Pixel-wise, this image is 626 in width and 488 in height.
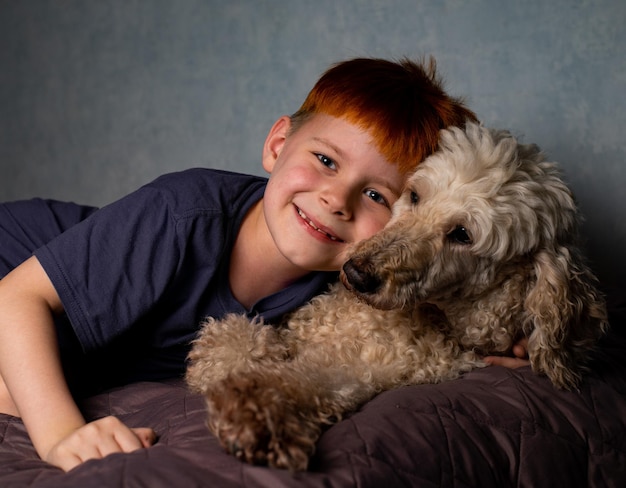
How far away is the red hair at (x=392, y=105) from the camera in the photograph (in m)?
1.91

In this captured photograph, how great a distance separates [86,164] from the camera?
4012 mm

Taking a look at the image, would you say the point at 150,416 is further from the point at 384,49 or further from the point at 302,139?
the point at 384,49

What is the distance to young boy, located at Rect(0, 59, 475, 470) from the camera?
5.85 feet

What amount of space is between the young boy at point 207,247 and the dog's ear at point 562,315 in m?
0.43

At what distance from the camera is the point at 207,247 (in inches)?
77.4

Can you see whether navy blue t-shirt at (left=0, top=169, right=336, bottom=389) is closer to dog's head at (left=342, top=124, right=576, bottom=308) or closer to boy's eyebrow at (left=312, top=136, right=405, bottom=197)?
boy's eyebrow at (left=312, top=136, right=405, bottom=197)

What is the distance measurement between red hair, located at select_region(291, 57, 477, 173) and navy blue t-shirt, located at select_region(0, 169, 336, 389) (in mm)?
366

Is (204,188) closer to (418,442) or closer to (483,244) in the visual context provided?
(483,244)

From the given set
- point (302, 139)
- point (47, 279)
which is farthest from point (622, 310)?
point (47, 279)

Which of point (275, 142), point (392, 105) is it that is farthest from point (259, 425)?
point (275, 142)

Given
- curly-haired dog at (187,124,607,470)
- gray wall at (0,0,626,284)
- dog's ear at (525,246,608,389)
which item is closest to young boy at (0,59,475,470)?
curly-haired dog at (187,124,607,470)

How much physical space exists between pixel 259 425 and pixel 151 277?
753mm

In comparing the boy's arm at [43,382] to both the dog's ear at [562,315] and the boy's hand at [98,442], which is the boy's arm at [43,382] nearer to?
the boy's hand at [98,442]

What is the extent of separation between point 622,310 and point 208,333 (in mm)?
1335
